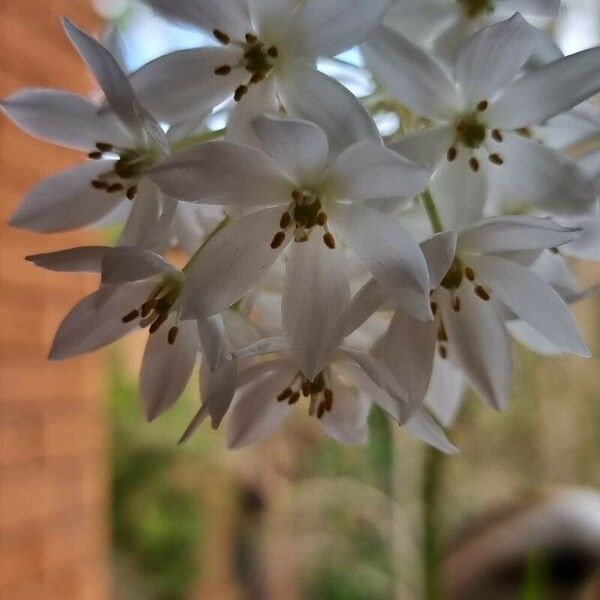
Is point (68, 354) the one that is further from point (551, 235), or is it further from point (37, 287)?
point (37, 287)

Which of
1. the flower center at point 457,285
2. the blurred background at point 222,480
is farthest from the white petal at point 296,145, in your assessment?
the blurred background at point 222,480

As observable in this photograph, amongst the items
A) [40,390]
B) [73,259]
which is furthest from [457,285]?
[40,390]

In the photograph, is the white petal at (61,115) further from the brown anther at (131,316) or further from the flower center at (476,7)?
the flower center at (476,7)

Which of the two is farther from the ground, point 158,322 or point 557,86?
point 557,86

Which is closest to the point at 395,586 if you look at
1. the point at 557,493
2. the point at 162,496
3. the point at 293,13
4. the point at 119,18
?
the point at 162,496

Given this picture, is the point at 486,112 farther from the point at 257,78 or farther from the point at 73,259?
the point at 73,259

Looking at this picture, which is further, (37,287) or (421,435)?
(37,287)

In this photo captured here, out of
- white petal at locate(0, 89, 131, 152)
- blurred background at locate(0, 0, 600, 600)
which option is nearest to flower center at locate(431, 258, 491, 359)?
white petal at locate(0, 89, 131, 152)

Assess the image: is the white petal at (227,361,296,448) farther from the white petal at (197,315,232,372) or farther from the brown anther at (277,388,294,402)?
the white petal at (197,315,232,372)
